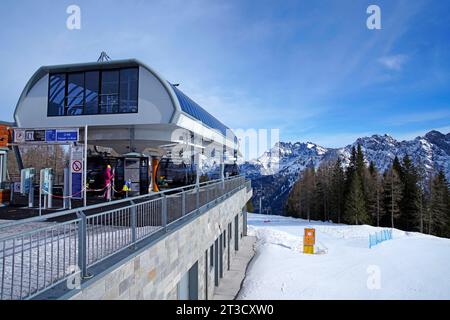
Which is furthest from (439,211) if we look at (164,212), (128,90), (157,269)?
(157,269)

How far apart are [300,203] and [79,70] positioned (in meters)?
58.5

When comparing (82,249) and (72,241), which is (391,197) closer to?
(72,241)

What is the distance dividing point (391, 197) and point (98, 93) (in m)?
47.1

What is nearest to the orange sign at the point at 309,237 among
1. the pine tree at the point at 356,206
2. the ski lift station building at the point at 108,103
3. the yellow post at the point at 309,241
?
the yellow post at the point at 309,241

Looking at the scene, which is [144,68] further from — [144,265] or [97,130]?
[144,265]

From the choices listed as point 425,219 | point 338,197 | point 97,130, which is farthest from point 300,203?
point 97,130

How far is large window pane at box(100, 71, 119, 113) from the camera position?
1545cm

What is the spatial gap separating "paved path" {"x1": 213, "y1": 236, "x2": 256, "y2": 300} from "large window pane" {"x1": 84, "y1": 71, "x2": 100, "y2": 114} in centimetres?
1226

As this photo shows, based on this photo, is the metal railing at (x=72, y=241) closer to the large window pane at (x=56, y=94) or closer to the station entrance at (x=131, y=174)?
the station entrance at (x=131, y=174)

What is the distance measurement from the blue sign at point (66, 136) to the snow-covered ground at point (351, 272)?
1063 centimetres

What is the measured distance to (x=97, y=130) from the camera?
17.0 meters

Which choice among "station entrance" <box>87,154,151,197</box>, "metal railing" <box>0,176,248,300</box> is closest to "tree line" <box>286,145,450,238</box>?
"station entrance" <box>87,154,151,197</box>

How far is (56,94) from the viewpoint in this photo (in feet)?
53.7

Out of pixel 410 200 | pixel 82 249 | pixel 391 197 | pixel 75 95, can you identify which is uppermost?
pixel 75 95
